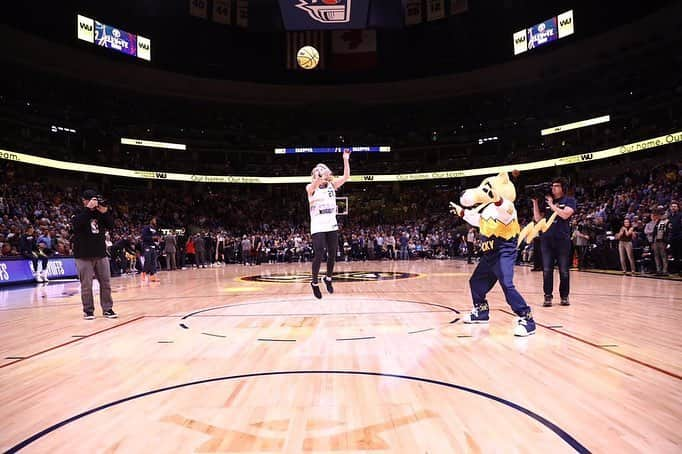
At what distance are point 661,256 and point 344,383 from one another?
37.9 ft

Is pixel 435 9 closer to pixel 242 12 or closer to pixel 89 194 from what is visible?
pixel 242 12

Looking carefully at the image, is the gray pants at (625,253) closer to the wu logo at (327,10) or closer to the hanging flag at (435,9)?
the wu logo at (327,10)

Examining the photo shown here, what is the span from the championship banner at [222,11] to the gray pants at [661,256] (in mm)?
24856

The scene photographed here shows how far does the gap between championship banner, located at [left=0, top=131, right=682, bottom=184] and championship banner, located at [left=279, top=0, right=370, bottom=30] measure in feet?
34.7

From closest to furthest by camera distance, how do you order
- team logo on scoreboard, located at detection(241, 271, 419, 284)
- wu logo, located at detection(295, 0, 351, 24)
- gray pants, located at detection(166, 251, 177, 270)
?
team logo on scoreboard, located at detection(241, 271, 419, 284) → wu logo, located at detection(295, 0, 351, 24) → gray pants, located at detection(166, 251, 177, 270)

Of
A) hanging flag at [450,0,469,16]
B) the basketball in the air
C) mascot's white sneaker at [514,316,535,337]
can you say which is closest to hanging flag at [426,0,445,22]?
hanging flag at [450,0,469,16]

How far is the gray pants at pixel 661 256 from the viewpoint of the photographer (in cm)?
1120

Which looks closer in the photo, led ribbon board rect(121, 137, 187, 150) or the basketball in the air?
the basketball in the air

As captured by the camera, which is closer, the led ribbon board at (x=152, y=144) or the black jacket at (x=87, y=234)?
the black jacket at (x=87, y=234)

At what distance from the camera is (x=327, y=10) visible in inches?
637

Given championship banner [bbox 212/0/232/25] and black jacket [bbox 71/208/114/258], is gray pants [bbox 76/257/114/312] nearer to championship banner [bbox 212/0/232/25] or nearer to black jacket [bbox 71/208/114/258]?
black jacket [bbox 71/208/114/258]

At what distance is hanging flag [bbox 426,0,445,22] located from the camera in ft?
85.7

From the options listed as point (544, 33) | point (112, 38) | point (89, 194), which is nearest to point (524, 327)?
point (89, 194)

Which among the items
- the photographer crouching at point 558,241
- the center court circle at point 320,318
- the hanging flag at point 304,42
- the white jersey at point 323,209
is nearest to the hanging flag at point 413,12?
the hanging flag at point 304,42
